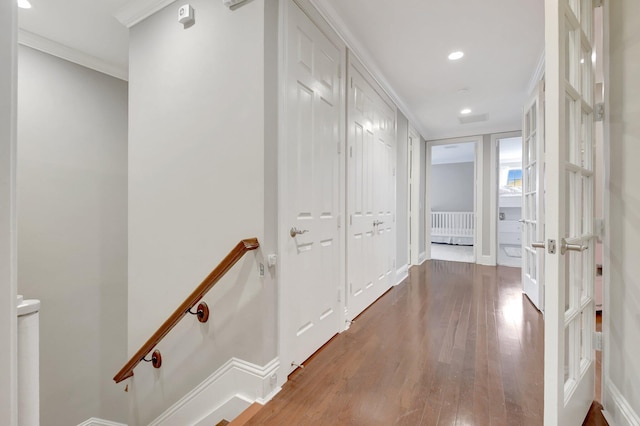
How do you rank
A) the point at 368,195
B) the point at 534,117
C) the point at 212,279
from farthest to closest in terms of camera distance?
the point at 534,117 → the point at 368,195 → the point at 212,279

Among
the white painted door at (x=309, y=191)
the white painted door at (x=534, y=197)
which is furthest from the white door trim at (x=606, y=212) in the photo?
the white painted door at (x=309, y=191)

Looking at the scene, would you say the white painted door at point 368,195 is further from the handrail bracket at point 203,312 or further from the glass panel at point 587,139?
the glass panel at point 587,139

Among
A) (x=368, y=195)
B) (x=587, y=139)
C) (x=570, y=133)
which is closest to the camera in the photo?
(x=570, y=133)

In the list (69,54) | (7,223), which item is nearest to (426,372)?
(7,223)

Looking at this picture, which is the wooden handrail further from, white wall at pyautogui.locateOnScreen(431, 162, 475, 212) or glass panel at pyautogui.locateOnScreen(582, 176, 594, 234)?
white wall at pyautogui.locateOnScreen(431, 162, 475, 212)

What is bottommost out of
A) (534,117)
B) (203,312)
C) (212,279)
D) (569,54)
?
(203,312)

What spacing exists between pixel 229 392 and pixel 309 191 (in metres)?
1.34

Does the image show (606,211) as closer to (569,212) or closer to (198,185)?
(569,212)

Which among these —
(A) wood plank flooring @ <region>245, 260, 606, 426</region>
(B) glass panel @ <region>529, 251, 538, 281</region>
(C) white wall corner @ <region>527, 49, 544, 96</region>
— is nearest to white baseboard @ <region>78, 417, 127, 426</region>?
(A) wood plank flooring @ <region>245, 260, 606, 426</region>

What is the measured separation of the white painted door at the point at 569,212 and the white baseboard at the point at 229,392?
1.30 metres

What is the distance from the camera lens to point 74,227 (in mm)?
2648

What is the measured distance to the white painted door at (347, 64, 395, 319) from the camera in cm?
258

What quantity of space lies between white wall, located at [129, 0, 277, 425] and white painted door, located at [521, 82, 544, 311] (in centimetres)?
272

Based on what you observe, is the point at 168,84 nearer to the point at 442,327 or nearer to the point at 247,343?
the point at 247,343
